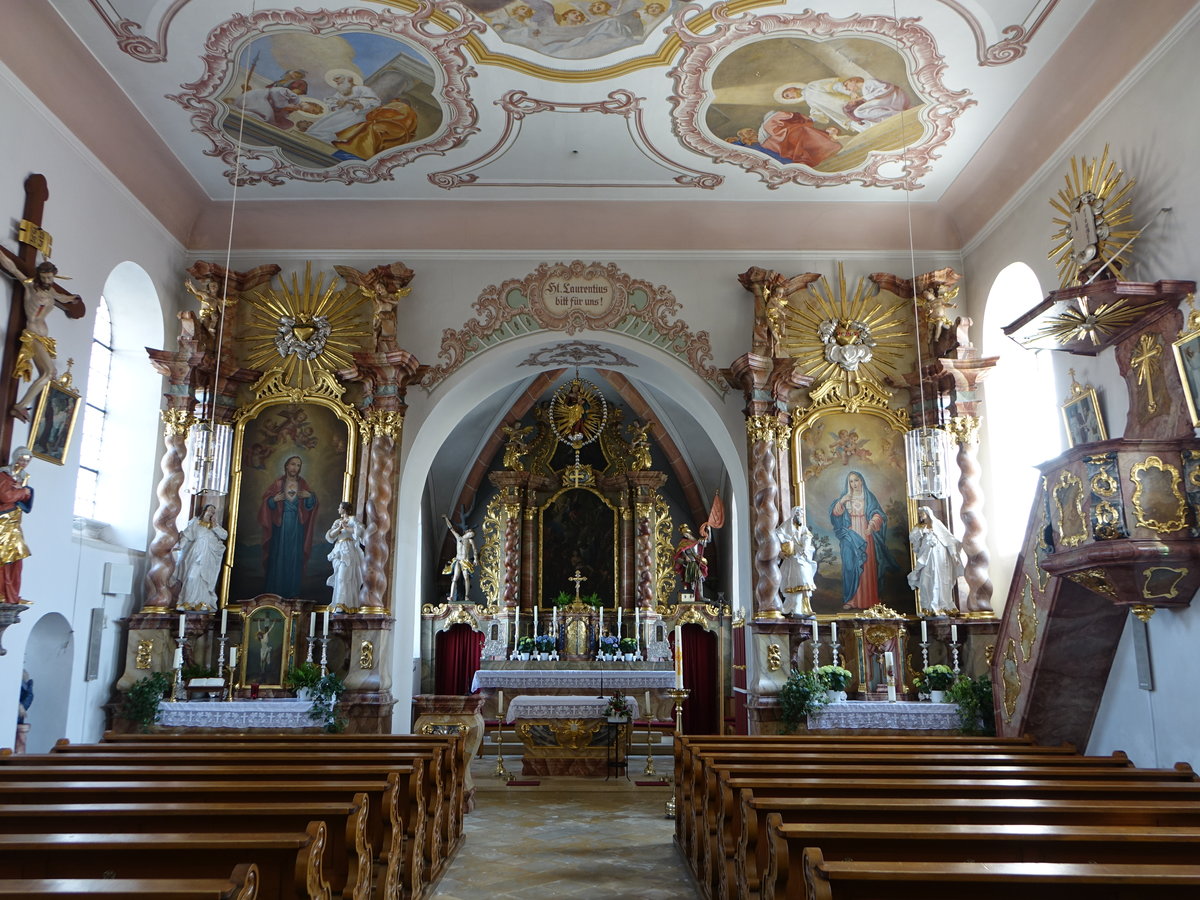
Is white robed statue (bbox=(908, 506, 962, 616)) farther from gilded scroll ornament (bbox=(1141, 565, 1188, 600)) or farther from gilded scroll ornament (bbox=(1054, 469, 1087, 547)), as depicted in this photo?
gilded scroll ornament (bbox=(1141, 565, 1188, 600))

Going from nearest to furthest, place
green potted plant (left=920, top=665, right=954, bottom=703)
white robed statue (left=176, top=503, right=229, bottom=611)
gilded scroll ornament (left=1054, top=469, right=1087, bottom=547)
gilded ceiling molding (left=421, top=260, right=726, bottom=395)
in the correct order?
gilded scroll ornament (left=1054, top=469, right=1087, bottom=547) < green potted plant (left=920, top=665, right=954, bottom=703) < white robed statue (left=176, top=503, right=229, bottom=611) < gilded ceiling molding (left=421, top=260, right=726, bottom=395)

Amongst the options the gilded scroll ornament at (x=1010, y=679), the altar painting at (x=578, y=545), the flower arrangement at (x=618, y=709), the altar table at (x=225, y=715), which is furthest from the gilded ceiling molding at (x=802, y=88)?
the altar painting at (x=578, y=545)

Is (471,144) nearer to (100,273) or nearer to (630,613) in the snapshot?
(100,273)

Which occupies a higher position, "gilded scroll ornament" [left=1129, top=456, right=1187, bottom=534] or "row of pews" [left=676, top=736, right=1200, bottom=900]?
"gilded scroll ornament" [left=1129, top=456, right=1187, bottom=534]

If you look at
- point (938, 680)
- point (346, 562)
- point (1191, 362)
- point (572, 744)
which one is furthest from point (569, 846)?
point (1191, 362)

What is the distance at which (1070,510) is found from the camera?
7609 mm

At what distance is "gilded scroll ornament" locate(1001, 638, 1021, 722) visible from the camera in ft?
30.2

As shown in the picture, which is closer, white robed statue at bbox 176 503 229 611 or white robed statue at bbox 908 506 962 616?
white robed statue at bbox 176 503 229 611

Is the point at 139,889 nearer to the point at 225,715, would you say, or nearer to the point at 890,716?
the point at 225,715

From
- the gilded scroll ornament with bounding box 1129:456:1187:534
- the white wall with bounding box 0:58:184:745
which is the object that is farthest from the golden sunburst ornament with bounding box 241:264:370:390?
the gilded scroll ornament with bounding box 1129:456:1187:534

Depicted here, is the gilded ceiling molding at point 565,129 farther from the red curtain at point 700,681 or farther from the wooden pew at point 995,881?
the red curtain at point 700,681

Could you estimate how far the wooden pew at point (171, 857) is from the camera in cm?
402

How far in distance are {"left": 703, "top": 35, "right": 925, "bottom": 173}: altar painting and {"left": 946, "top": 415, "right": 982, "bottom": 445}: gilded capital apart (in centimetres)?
346

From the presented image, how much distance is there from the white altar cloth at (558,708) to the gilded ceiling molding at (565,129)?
6.74 meters
